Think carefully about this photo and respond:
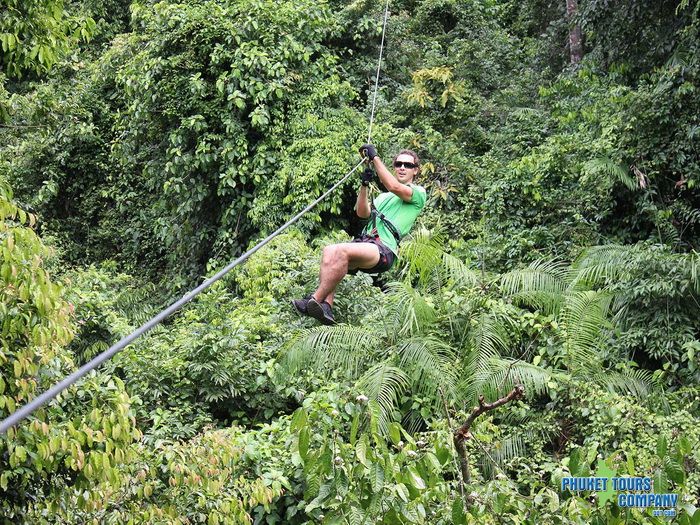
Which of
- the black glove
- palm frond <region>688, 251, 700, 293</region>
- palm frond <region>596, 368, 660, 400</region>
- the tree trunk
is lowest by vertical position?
palm frond <region>596, 368, 660, 400</region>

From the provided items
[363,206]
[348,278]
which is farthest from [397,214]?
[348,278]

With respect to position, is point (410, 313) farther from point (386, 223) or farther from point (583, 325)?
point (386, 223)

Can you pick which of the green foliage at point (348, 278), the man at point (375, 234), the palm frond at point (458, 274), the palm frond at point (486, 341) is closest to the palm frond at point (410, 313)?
the green foliage at point (348, 278)

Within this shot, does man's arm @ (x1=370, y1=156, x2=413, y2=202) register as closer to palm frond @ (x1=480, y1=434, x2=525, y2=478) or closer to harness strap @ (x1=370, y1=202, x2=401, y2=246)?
harness strap @ (x1=370, y1=202, x2=401, y2=246)

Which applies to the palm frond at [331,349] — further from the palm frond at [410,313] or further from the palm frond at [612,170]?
the palm frond at [612,170]

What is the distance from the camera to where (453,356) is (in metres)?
6.82

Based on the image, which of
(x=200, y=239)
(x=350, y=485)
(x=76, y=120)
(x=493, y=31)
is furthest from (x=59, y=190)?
(x=350, y=485)

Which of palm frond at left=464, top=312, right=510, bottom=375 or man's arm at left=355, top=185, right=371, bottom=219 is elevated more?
man's arm at left=355, top=185, right=371, bottom=219

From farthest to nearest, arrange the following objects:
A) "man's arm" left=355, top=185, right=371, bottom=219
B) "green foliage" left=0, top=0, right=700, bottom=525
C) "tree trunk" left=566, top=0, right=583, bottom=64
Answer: "tree trunk" left=566, top=0, right=583, bottom=64, "man's arm" left=355, top=185, right=371, bottom=219, "green foliage" left=0, top=0, right=700, bottom=525

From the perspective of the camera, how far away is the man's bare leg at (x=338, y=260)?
4891 millimetres

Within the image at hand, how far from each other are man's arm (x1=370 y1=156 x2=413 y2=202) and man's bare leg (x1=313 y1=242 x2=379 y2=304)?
13.7 inches

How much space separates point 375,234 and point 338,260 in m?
0.46

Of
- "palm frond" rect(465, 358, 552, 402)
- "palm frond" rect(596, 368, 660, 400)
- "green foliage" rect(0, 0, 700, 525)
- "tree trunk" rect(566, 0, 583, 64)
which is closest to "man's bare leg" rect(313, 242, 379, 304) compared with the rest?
"green foliage" rect(0, 0, 700, 525)

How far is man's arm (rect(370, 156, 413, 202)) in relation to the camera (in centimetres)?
484
